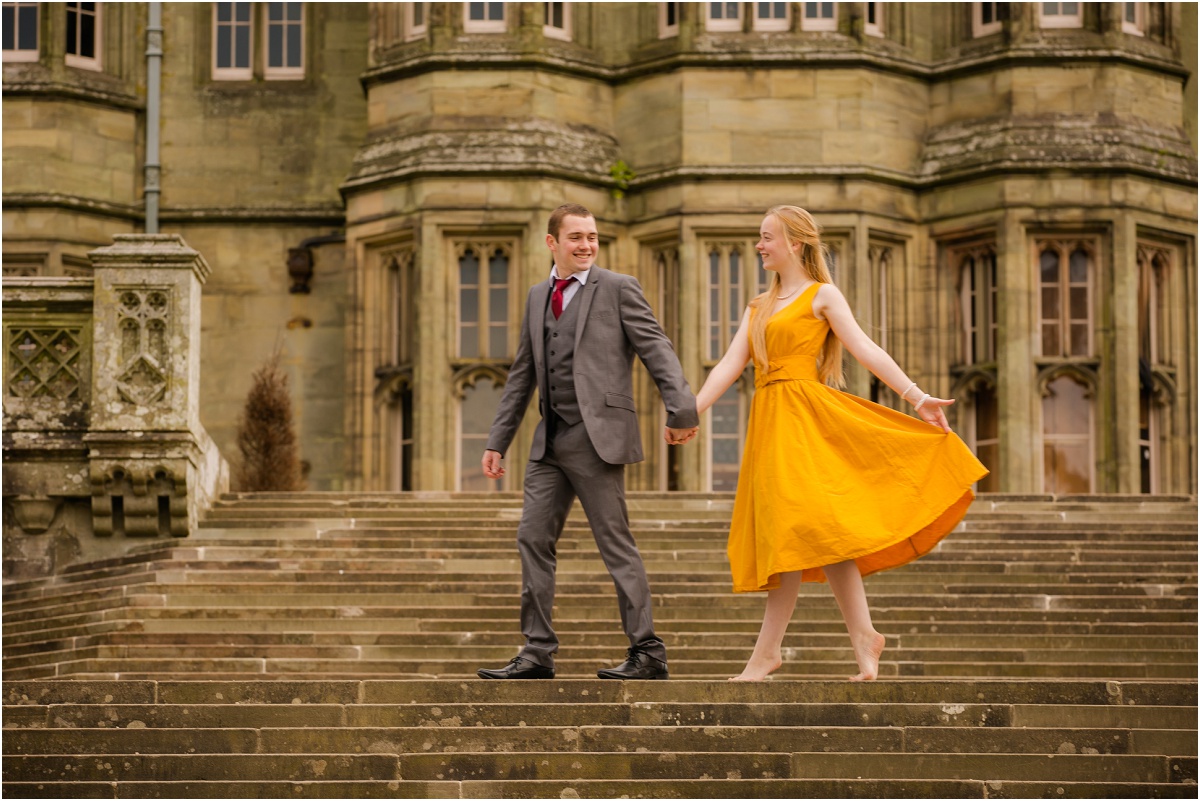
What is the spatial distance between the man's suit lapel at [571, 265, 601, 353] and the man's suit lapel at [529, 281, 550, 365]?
5.7 inches

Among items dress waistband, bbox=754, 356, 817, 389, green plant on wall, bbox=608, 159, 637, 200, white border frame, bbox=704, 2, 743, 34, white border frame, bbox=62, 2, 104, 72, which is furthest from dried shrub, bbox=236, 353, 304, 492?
dress waistband, bbox=754, 356, 817, 389

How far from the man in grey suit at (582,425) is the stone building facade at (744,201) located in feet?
38.5

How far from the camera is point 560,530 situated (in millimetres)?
9742

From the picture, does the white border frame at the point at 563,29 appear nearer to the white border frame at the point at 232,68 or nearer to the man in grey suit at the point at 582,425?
the white border frame at the point at 232,68

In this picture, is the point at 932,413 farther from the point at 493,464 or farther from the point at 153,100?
the point at 153,100

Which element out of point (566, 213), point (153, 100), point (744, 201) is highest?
point (153, 100)

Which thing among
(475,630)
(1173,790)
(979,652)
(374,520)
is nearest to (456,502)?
(374,520)

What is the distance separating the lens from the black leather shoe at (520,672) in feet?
31.7

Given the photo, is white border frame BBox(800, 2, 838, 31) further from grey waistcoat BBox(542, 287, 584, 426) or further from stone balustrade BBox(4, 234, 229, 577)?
grey waistcoat BBox(542, 287, 584, 426)

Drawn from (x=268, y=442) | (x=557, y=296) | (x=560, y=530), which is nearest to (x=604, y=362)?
(x=557, y=296)

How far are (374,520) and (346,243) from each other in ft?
25.0

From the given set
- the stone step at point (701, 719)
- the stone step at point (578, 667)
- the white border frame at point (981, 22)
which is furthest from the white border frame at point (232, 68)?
the stone step at point (701, 719)

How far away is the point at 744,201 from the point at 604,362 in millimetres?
12293

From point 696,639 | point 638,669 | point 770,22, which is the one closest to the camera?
point 638,669
